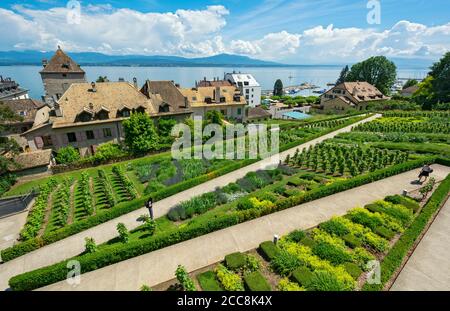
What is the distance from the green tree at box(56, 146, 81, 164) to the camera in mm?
31547

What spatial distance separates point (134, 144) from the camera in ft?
108

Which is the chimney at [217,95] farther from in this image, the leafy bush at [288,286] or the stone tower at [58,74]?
the leafy bush at [288,286]

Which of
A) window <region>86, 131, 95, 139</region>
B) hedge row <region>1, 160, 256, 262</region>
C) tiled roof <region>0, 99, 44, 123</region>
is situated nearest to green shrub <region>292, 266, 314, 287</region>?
hedge row <region>1, 160, 256, 262</region>

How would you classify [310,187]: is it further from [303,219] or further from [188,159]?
[188,159]

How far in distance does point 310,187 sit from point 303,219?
5207mm

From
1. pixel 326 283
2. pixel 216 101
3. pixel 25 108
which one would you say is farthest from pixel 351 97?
pixel 25 108

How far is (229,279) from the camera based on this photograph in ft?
38.9

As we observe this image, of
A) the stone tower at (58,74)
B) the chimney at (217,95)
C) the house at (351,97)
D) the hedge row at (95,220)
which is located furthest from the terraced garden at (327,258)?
the house at (351,97)

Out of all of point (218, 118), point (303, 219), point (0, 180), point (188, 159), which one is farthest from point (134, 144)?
point (303, 219)

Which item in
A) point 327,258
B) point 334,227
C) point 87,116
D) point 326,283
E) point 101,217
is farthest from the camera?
point 87,116

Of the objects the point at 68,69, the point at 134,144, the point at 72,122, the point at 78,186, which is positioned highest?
the point at 68,69

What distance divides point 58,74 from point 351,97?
7525 cm

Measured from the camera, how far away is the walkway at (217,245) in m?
12.6

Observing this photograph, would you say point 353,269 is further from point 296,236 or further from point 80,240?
point 80,240
